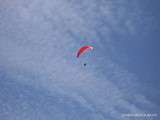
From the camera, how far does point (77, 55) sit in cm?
3234

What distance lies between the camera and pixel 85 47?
3139cm

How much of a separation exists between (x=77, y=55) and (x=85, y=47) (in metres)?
2.15
